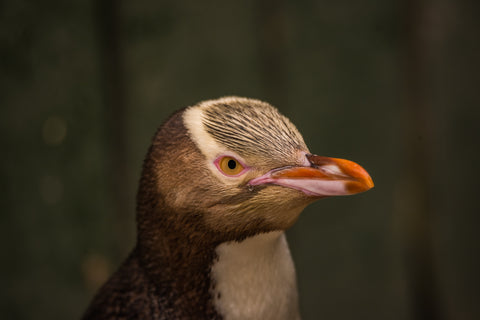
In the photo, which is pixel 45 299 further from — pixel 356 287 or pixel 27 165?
pixel 356 287

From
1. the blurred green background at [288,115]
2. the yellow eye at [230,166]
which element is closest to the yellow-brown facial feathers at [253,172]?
the yellow eye at [230,166]

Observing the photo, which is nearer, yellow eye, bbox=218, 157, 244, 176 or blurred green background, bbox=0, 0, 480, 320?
yellow eye, bbox=218, 157, 244, 176

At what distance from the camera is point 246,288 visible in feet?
2.85

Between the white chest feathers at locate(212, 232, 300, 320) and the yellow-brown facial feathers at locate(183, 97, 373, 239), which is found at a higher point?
the yellow-brown facial feathers at locate(183, 97, 373, 239)

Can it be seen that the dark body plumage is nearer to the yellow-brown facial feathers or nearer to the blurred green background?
the yellow-brown facial feathers

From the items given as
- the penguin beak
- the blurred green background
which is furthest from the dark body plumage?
the blurred green background

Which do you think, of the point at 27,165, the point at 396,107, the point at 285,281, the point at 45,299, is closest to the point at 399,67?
the point at 396,107

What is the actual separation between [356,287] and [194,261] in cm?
94

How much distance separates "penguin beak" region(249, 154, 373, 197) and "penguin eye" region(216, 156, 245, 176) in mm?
32

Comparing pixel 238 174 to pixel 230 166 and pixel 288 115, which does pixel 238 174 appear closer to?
pixel 230 166

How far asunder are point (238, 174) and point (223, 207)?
6cm

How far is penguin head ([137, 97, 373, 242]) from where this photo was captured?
79cm

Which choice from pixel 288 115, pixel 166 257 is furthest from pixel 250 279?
pixel 288 115

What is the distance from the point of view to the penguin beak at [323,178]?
751 mm
